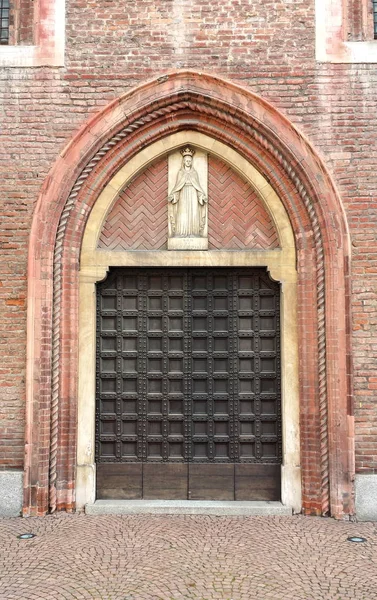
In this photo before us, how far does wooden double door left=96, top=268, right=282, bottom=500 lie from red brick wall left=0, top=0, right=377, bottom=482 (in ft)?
3.84

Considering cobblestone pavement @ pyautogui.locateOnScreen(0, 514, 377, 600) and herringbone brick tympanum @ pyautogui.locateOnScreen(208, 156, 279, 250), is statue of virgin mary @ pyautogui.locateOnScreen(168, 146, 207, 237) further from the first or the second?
cobblestone pavement @ pyautogui.locateOnScreen(0, 514, 377, 600)

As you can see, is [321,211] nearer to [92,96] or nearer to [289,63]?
[289,63]

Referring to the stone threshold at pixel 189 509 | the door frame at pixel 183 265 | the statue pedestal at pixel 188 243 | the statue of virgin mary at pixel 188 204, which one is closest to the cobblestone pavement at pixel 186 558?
the stone threshold at pixel 189 509

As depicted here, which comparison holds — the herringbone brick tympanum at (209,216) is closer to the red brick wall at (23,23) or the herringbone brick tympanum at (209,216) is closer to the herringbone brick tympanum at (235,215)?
the herringbone brick tympanum at (235,215)

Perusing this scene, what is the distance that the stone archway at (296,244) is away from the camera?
650cm

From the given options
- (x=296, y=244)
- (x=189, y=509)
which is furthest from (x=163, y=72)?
(x=189, y=509)

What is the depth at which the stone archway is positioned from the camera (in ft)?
21.3

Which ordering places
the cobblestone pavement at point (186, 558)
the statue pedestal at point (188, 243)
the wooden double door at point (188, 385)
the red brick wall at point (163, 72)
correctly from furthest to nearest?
the statue pedestal at point (188, 243)
the wooden double door at point (188, 385)
the red brick wall at point (163, 72)
the cobblestone pavement at point (186, 558)

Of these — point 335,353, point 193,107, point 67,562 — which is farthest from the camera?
point 193,107

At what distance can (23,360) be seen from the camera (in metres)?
6.67

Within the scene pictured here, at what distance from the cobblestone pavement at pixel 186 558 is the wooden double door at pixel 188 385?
2.09 ft

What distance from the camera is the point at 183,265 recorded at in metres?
7.00

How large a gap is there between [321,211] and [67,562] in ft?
16.2

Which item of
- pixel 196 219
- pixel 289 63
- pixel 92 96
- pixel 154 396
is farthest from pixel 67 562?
pixel 289 63
